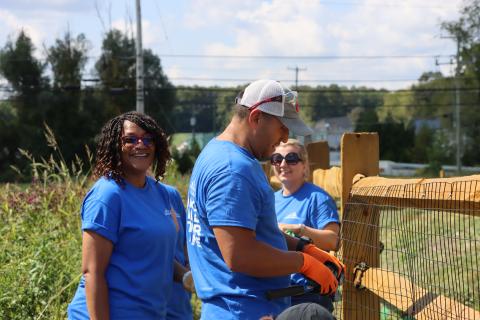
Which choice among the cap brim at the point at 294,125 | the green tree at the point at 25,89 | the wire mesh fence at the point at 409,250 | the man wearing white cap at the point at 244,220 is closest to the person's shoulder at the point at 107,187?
the man wearing white cap at the point at 244,220

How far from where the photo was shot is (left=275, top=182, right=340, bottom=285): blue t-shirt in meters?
4.29

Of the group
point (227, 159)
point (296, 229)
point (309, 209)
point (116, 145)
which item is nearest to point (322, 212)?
point (309, 209)

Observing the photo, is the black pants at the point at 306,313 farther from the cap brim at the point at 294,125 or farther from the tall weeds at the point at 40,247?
the tall weeds at the point at 40,247

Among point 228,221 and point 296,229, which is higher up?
point 228,221

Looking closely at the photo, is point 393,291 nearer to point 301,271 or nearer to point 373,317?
point 373,317

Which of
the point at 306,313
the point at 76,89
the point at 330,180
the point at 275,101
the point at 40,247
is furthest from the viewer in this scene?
the point at 76,89

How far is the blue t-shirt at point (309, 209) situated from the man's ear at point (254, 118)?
1543mm

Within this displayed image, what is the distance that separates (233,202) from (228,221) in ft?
0.25

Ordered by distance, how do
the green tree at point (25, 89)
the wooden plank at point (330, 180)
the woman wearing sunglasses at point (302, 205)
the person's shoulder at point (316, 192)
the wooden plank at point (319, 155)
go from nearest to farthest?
the woman wearing sunglasses at point (302, 205), the person's shoulder at point (316, 192), the wooden plank at point (330, 180), the wooden plank at point (319, 155), the green tree at point (25, 89)

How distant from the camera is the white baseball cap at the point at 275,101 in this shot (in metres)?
2.87

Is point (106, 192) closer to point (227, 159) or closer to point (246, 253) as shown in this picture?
point (227, 159)

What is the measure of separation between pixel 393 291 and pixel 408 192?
0.57m

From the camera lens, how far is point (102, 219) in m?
3.17

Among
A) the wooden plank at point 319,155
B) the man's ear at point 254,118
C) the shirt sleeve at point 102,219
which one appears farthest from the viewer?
the wooden plank at point 319,155
